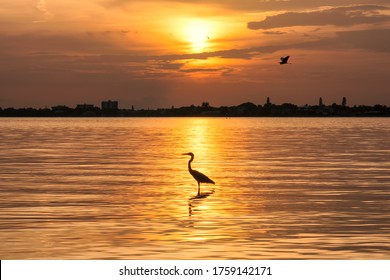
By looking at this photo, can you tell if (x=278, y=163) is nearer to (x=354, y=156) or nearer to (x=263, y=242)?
(x=354, y=156)

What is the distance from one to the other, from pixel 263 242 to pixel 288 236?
1.19m

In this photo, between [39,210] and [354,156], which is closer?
[39,210]

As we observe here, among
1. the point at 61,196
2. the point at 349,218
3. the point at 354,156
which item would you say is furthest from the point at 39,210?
the point at 354,156

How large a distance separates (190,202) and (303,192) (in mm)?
5839

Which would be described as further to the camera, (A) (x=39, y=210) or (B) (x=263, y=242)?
(A) (x=39, y=210)

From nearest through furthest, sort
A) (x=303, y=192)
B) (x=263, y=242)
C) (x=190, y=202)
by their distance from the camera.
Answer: (x=263, y=242) < (x=190, y=202) < (x=303, y=192)

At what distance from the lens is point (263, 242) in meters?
21.4

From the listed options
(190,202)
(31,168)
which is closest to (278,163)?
(31,168)

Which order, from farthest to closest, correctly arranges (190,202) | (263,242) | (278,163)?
(278,163) → (190,202) → (263,242)

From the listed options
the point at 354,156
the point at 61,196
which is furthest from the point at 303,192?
the point at 354,156

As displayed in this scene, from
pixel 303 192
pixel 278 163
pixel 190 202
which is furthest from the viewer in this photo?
pixel 278 163
